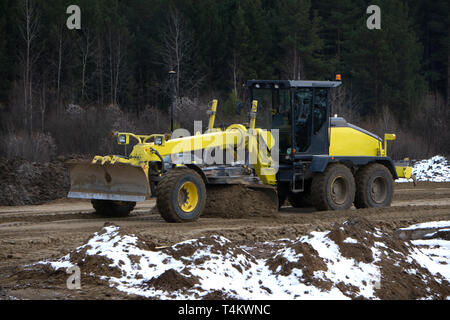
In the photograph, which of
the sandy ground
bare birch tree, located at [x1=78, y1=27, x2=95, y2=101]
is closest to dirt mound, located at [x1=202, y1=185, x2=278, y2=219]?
the sandy ground

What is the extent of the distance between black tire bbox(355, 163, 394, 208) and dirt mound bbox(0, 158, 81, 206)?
8.78 metres

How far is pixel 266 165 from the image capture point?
14.3 m

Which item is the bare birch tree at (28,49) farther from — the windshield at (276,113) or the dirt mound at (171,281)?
the dirt mound at (171,281)

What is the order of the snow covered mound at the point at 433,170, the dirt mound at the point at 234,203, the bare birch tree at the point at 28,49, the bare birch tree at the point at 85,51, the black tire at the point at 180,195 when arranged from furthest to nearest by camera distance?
the bare birch tree at the point at 85,51 → the bare birch tree at the point at 28,49 → the snow covered mound at the point at 433,170 → the dirt mound at the point at 234,203 → the black tire at the point at 180,195

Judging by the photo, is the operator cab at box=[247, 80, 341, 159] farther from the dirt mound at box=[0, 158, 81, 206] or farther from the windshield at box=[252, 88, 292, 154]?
the dirt mound at box=[0, 158, 81, 206]

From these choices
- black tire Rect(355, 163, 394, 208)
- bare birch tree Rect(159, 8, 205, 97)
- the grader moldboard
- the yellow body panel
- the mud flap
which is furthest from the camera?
bare birch tree Rect(159, 8, 205, 97)

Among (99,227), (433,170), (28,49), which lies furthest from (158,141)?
(28,49)

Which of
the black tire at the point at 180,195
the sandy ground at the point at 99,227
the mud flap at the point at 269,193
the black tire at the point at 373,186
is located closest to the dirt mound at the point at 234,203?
the mud flap at the point at 269,193

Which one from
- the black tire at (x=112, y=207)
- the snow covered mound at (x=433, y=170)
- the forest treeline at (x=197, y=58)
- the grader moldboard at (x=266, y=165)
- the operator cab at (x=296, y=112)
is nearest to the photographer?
the grader moldboard at (x=266, y=165)

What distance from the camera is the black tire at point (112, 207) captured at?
45.3ft

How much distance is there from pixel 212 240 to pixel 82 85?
34709mm

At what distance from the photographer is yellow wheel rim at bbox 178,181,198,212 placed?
41.0 ft

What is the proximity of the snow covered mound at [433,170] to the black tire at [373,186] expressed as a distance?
8.40 m
